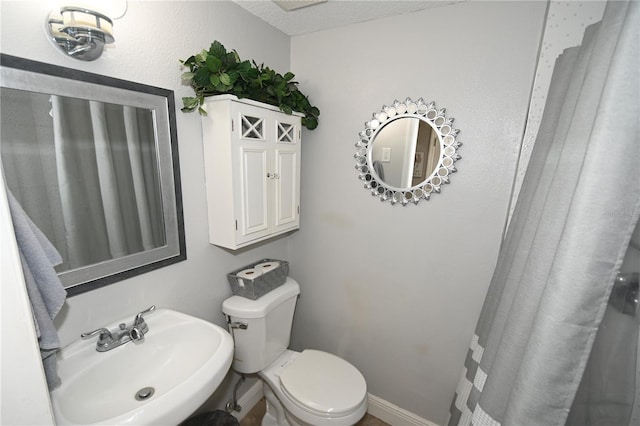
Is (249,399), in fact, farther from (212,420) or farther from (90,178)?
(90,178)

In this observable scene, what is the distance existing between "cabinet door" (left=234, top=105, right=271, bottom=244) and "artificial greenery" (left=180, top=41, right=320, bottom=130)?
0.08 m

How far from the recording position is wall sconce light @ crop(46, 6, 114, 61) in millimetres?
770

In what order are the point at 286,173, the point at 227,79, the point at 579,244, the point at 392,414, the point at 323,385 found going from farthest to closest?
the point at 392,414 → the point at 286,173 → the point at 323,385 → the point at 227,79 → the point at 579,244

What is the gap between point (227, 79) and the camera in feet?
3.49

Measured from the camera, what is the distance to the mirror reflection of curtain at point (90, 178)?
819mm

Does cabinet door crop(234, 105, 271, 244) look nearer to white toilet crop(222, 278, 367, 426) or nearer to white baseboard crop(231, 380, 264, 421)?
white toilet crop(222, 278, 367, 426)

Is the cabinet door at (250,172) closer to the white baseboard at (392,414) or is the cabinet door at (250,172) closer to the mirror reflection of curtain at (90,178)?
the mirror reflection of curtain at (90,178)

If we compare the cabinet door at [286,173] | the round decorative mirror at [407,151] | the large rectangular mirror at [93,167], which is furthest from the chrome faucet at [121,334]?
the round decorative mirror at [407,151]

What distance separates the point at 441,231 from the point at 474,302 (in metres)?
0.38

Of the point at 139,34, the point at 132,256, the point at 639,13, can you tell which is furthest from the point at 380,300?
the point at 139,34

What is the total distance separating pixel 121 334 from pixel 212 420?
674 millimetres

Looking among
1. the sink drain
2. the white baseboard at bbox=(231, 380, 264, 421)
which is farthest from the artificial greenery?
the white baseboard at bbox=(231, 380, 264, 421)

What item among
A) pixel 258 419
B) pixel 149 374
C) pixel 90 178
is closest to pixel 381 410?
pixel 258 419

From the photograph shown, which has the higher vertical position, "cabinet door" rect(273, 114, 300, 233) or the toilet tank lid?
"cabinet door" rect(273, 114, 300, 233)
